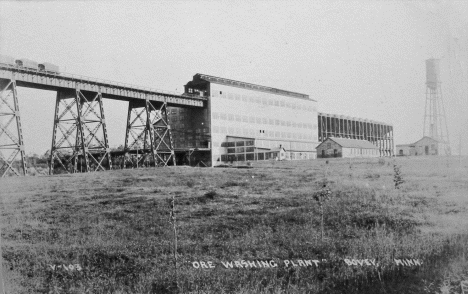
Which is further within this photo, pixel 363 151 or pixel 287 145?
pixel 287 145

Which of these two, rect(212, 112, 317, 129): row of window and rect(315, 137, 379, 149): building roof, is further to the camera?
rect(315, 137, 379, 149): building roof

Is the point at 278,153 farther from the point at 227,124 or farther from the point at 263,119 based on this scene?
the point at 227,124

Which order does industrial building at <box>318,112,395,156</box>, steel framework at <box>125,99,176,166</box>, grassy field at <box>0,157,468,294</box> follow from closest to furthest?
1. grassy field at <box>0,157,468,294</box>
2. steel framework at <box>125,99,176,166</box>
3. industrial building at <box>318,112,395,156</box>

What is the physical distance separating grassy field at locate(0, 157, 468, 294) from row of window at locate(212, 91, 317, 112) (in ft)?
113

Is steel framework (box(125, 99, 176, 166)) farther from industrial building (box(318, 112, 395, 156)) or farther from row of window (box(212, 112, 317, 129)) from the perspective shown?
industrial building (box(318, 112, 395, 156))

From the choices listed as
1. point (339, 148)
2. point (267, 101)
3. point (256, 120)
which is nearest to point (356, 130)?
point (339, 148)

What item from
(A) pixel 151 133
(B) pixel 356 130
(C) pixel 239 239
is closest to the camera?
(C) pixel 239 239

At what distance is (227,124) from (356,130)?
4449 centimetres

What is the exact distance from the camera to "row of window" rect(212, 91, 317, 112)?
46.1 meters

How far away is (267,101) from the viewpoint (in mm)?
51625

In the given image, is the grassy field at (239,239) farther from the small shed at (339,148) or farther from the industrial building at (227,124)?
the small shed at (339,148)

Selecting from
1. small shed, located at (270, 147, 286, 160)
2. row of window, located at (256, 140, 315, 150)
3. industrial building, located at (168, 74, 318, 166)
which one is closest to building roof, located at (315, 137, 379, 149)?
row of window, located at (256, 140, 315, 150)

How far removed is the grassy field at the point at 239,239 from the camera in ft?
26.4

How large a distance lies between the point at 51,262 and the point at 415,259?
893 centimetres
